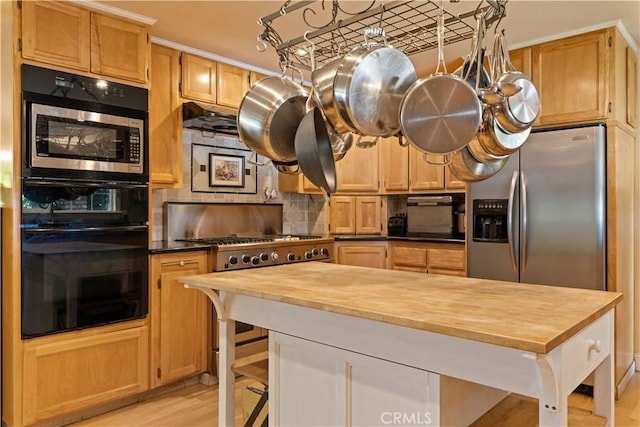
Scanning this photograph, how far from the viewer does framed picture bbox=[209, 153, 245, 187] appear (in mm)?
3879

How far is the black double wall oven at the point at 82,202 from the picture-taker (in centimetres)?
245

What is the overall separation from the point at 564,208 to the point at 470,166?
4.45 feet

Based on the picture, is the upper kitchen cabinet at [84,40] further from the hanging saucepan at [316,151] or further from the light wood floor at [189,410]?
the light wood floor at [189,410]

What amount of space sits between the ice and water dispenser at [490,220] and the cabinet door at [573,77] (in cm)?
64

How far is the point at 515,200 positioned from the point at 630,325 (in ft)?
4.15

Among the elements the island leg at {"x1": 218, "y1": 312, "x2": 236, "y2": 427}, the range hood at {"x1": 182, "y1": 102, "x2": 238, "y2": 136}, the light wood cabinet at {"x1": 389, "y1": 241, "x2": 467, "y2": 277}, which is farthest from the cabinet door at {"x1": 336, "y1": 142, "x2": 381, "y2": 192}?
the island leg at {"x1": 218, "y1": 312, "x2": 236, "y2": 427}

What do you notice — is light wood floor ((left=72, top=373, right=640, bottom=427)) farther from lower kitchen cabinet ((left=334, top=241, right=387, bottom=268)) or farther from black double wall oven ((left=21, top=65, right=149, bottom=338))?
lower kitchen cabinet ((left=334, top=241, right=387, bottom=268))

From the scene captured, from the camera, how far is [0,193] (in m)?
2.52

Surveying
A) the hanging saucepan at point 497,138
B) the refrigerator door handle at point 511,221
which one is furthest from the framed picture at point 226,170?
the hanging saucepan at point 497,138

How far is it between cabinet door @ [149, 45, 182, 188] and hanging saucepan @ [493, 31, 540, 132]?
228 cm

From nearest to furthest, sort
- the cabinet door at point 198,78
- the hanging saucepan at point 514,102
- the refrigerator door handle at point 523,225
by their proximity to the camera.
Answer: the hanging saucepan at point 514,102 < the refrigerator door handle at point 523,225 < the cabinet door at point 198,78

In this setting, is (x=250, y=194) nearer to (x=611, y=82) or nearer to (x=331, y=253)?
(x=331, y=253)

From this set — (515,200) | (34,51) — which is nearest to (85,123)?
(34,51)

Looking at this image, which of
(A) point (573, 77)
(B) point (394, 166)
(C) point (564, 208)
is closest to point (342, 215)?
(B) point (394, 166)
